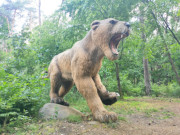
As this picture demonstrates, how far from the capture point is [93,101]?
9.73 ft

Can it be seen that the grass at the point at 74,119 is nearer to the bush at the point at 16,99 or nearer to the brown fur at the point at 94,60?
the brown fur at the point at 94,60

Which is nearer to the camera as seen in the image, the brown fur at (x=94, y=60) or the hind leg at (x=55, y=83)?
the brown fur at (x=94, y=60)

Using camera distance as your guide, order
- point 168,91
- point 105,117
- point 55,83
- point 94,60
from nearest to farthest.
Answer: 1. point 105,117
2. point 94,60
3. point 55,83
4. point 168,91

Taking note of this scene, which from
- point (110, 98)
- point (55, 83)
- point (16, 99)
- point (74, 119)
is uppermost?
point (55, 83)

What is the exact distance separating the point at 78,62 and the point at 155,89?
10.5 meters

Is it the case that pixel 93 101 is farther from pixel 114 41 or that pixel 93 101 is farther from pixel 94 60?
pixel 114 41

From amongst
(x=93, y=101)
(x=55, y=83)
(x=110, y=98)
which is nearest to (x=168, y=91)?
(x=110, y=98)

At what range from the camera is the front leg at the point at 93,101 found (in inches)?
110

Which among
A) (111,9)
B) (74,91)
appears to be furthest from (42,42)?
(111,9)

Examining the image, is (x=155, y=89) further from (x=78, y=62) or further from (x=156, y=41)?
(x=78, y=62)

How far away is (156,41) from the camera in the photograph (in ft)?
29.0

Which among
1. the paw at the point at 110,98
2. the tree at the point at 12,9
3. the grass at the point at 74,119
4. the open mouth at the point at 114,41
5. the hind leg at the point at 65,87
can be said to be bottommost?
the grass at the point at 74,119

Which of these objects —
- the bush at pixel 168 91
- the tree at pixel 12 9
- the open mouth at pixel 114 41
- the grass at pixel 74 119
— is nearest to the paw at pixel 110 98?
the grass at pixel 74 119

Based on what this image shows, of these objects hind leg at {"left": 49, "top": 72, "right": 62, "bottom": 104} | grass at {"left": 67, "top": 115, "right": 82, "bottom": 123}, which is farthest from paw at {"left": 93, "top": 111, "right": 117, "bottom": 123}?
hind leg at {"left": 49, "top": 72, "right": 62, "bottom": 104}
